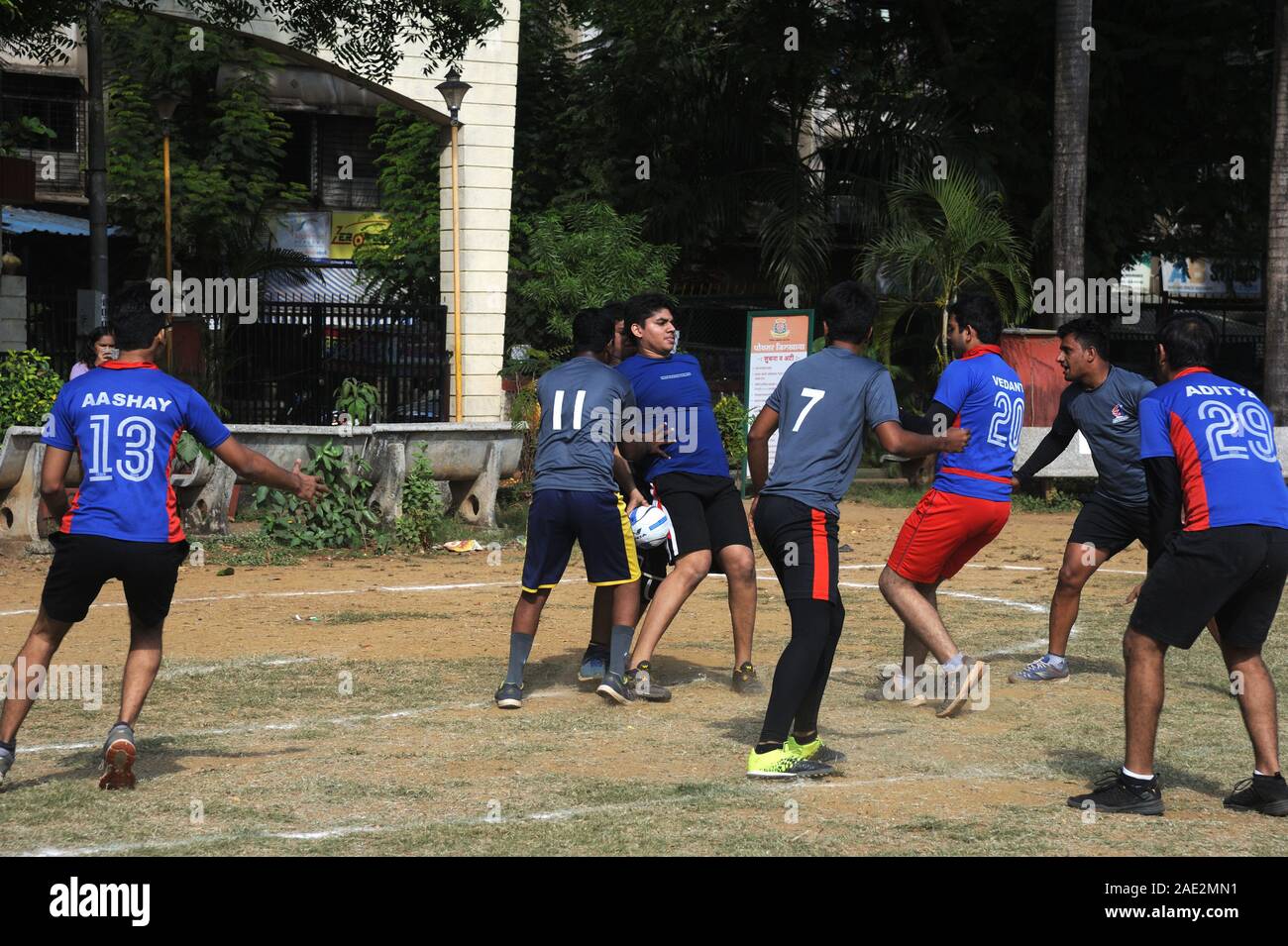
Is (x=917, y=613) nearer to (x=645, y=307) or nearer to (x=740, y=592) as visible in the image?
(x=740, y=592)

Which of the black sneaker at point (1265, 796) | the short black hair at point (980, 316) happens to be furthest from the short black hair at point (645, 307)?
the black sneaker at point (1265, 796)

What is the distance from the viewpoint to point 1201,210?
2442 centimetres

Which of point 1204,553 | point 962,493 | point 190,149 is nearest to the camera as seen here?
point 1204,553

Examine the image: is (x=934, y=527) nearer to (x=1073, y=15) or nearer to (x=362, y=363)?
(x=362, y=363)

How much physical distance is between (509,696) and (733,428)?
34.7 feet

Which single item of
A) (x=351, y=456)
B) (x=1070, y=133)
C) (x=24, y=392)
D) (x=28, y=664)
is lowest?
(x=28, y=664)

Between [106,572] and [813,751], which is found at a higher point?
[106,572]

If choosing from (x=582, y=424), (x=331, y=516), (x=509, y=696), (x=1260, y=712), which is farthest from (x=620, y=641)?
(x=331, y=516)

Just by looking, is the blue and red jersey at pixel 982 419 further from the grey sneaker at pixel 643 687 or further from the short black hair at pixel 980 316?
the grey sneaker at pixel 643 687

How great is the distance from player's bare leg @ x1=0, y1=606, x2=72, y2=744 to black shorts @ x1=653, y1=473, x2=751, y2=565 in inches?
125

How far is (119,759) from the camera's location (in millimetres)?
6223

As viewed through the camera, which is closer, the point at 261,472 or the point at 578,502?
the point at 261,472
